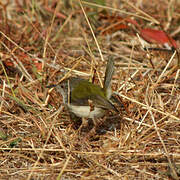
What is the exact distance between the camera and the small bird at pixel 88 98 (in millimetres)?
2672

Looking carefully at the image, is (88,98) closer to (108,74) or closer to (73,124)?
(108,74)

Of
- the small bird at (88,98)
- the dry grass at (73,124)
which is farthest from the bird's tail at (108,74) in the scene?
the dry grass at (73,124)

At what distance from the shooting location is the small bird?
8.77 feet

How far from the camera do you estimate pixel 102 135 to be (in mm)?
2963

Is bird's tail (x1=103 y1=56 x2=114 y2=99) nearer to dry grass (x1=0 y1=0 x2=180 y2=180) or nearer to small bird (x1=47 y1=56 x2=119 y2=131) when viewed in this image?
small bird (x1=47 y1=56 x2=119 y2=131)

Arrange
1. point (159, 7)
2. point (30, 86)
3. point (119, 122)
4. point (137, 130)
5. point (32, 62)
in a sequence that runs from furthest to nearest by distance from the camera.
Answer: point (159, 7), point (32, 62), point (30, 86), point (119, 122), point (137, 130)

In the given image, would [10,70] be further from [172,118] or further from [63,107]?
[172,118]

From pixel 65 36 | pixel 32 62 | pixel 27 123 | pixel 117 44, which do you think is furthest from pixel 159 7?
pixel 27 123

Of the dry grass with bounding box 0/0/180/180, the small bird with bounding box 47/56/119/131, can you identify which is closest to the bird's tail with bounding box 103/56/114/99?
the small bird with bounding box 47/56/119/131

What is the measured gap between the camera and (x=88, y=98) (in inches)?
108

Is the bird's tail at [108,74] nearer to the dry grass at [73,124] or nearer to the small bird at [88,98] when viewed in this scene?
the small bird at [88,98]

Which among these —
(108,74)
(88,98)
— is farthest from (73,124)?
(108,74)

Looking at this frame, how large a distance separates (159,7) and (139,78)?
189 centimetres

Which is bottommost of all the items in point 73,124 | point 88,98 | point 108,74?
point 73,124
